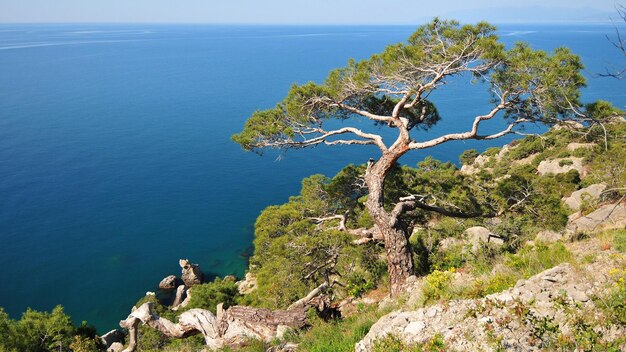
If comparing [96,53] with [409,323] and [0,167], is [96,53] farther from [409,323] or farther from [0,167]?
[409,323]

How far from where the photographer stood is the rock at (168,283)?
97.9 ft

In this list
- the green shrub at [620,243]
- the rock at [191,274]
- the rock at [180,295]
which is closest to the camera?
the green shrub at [620,243]

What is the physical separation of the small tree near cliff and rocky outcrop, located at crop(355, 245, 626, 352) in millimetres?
3821

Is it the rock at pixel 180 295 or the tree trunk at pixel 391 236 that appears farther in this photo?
the rock at pixel 180 295

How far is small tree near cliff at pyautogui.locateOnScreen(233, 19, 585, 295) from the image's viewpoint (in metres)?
9.20

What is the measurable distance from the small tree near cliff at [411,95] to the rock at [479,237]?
107 centimetres

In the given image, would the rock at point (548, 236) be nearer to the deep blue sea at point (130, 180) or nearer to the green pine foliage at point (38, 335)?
the green pine foliage at point (38, 335)

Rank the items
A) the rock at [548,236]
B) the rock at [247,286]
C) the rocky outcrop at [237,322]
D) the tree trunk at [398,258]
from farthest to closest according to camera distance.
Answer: the rock at [247,286] → the rock at [548,236] → the tree trunk at [398,258] → the rocky outcrop at [237,322]

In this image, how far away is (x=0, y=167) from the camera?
46.5 metres

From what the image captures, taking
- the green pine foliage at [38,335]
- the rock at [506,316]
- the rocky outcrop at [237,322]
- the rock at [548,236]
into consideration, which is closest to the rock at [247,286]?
the green pine foliage at [38,335]

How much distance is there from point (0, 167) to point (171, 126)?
2324 centimetres

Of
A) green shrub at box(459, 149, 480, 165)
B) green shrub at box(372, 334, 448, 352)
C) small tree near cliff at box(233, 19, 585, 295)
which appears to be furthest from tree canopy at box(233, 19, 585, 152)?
green shrub at box(459, 149, 480, 165)

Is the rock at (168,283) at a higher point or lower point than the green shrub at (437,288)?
lower

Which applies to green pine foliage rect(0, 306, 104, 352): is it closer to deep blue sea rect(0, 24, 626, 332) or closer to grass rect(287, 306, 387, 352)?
grass rect(287, 306, 387, 352)
